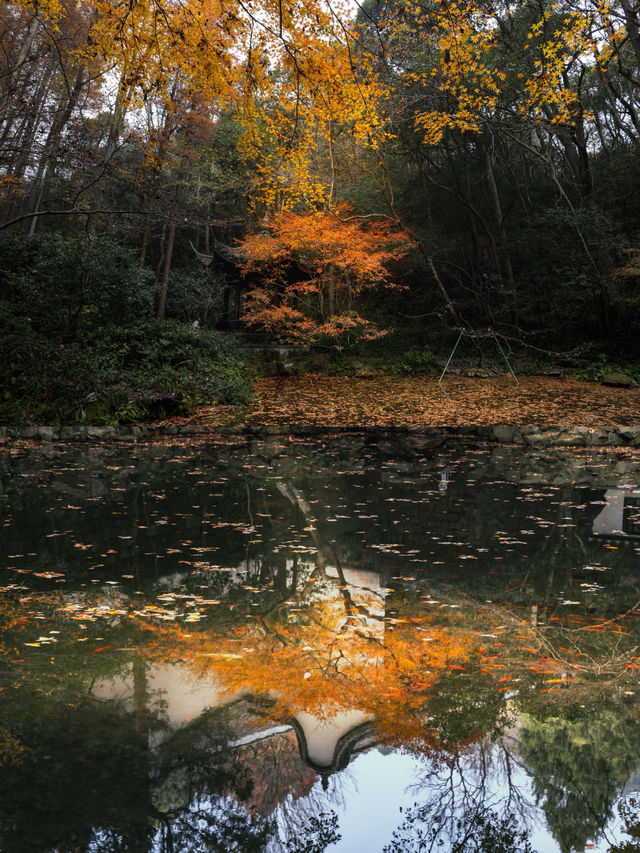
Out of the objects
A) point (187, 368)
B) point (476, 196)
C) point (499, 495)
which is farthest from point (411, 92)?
point (499, 495)

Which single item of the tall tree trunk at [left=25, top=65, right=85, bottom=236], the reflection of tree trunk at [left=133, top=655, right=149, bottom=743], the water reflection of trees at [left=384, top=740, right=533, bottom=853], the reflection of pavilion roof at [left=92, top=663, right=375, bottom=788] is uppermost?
the tall tree trunk at [left=25, top=65, right=85, bottom=236]

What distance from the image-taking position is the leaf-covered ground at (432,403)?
11.0 metres

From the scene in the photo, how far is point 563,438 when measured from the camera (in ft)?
30.2

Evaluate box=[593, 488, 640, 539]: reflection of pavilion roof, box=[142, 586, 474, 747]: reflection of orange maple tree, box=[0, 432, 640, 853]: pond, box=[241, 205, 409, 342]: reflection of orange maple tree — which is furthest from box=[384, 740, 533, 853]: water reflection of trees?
box=[241, 205, 409, 342]: reflection of orange maple tree

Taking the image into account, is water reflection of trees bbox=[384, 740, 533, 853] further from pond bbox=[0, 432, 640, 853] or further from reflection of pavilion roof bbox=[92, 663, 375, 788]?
reflection of pavilion roof bbox=[92, 663, 375, 788]

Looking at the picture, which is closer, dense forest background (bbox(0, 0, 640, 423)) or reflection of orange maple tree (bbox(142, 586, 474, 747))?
reflection of orange maple tree (bbox(142, 586, 474, 747))

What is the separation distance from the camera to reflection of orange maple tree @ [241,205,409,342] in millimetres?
14844

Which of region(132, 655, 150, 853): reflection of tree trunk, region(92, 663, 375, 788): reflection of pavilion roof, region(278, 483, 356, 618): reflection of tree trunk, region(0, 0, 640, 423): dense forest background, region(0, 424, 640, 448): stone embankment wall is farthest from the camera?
region(0, 0, 640, 423): dense forest background

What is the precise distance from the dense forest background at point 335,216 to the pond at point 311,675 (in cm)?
671

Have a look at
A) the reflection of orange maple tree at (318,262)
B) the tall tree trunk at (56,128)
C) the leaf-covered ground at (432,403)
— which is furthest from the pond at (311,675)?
the tall tree trunk at (56,128)

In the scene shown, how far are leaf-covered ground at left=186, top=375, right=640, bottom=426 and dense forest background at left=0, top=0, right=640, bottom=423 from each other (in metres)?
1.13

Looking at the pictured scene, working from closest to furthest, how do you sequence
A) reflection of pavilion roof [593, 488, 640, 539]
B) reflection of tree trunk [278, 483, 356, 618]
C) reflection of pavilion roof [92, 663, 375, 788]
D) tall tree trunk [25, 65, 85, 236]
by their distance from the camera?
reflection of pavilion roof [92, 663, 375, 788]
reflection of tree trunk [278, 483, 356, 618]
reflection of pavilion roof [593, 488, 640, 539]
tall tree trunk [25, 65, 85, 236]

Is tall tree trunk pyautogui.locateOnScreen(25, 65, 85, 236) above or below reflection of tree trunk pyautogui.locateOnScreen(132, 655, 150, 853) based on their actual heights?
above

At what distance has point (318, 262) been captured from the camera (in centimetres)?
1581
